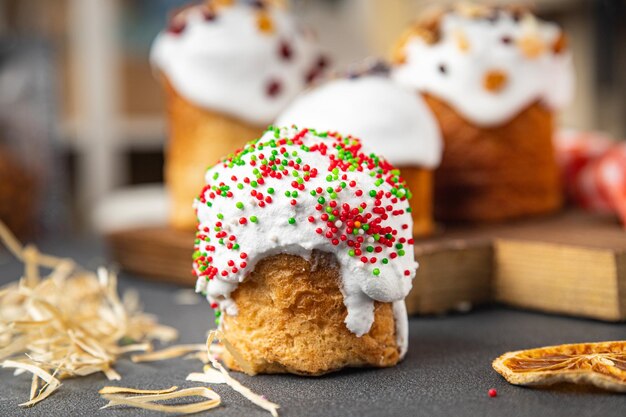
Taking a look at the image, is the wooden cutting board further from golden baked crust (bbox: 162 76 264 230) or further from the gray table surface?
golden baked crust (bbox: 162 76 264 230)

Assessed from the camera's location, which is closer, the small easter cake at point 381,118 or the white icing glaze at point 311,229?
the white icing glaze at point 311,229

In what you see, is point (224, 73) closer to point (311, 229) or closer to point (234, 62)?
point (234, 62)

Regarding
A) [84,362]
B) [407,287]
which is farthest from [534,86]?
[84,362]

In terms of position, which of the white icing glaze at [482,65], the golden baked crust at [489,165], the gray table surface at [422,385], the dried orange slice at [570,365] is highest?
the white icing glaze at [482,65]

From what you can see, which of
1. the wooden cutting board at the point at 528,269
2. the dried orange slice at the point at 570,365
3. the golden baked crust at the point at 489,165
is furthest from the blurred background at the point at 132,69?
→ the dried orange slice at the point at 570,365

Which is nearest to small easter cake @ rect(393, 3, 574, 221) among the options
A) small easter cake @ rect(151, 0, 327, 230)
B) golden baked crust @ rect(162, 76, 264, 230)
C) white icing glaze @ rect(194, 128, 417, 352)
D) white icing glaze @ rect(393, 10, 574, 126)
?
white icing glaze @ rect(393, 10, 574, 126)

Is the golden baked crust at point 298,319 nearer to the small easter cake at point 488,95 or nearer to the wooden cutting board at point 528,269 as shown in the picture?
the wooden cutting board at point 528,269

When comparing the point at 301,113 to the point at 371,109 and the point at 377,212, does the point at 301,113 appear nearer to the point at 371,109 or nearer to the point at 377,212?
the point at 371,109
